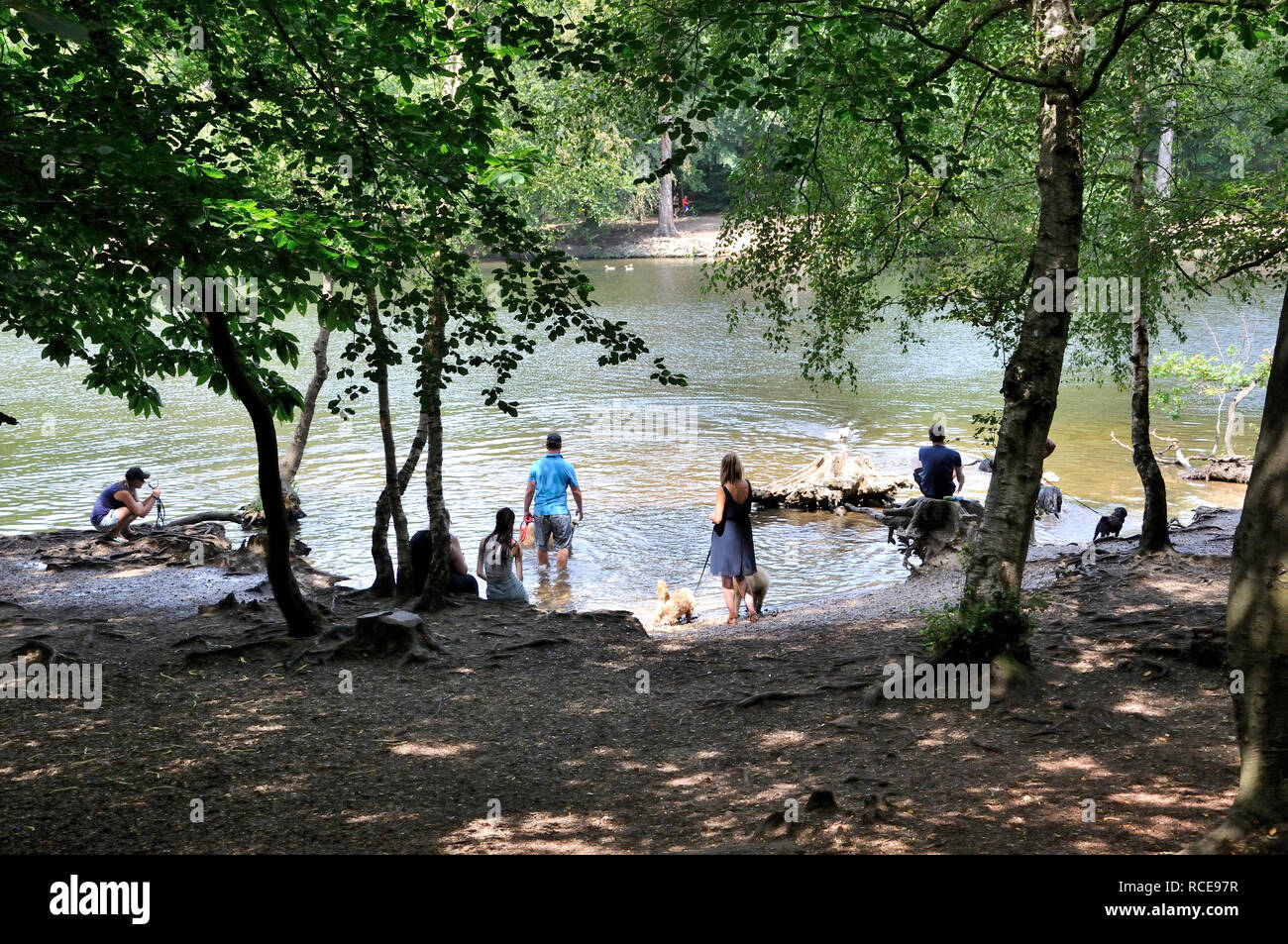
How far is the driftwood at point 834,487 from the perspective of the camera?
19750 millimetres

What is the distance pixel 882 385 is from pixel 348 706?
84.6 feet

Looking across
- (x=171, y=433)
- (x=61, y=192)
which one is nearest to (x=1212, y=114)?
(x=61, y=192)

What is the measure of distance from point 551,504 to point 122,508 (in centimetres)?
649

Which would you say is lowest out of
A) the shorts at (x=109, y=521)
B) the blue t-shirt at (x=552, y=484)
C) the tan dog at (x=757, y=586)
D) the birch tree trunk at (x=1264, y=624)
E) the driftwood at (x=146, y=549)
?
the tan dog at (x=757, y=586)

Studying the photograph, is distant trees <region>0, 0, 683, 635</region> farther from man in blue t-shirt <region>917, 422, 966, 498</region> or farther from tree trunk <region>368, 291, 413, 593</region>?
man in blue t-shirt <region>917, 422, 966, 498</region>

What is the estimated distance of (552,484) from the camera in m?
16.6

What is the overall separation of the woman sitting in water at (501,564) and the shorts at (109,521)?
665cm

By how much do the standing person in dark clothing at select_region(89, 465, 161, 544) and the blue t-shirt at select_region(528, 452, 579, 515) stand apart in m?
5.76

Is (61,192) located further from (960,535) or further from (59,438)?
(59,438)

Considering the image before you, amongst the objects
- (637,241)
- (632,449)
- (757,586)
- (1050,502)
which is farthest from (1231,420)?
(637,241)

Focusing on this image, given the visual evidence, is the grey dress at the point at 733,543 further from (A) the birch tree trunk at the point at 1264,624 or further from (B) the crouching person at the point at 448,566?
(A) the birch tree trunk at the point at 1264,624

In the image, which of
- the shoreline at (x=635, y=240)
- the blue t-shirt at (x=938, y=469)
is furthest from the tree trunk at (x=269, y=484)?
the shoreline at (x=635, y=240)

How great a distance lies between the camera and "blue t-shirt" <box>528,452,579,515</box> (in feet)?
53.8

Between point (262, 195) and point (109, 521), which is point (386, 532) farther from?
point (109, 521)
